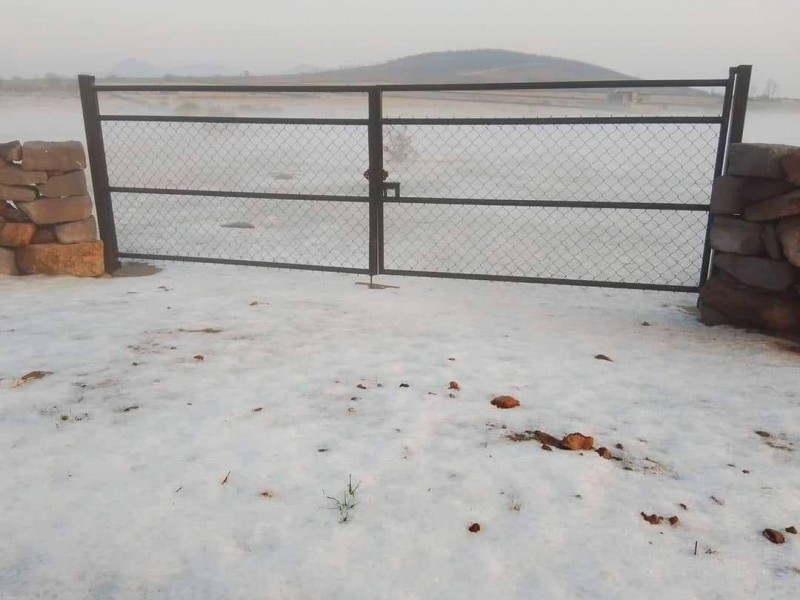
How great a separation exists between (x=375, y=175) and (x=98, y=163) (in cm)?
282

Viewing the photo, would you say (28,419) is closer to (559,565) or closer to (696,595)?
(559,565)

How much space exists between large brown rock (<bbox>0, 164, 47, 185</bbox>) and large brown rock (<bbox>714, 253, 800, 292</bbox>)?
5974 mm

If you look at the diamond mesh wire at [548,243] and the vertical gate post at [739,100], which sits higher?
the vertical gate post at [739,100]

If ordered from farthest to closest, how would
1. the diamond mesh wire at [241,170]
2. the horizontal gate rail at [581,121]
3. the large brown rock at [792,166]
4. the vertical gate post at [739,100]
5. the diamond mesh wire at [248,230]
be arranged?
the diamond mesh wire at [241,170], the diamond mesh wire at [248,230], the horizontal gate rail at [581,121], the vertical gate post at [739,100], the large brown rock at [792,166]

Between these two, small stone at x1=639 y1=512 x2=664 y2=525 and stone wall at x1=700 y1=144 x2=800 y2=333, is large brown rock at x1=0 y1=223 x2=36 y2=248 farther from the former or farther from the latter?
stone wall at x1=700 y1=144 x2=800 y2=333

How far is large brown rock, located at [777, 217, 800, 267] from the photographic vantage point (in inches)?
155

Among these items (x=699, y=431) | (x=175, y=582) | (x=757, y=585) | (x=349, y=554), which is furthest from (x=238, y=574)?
(x=699, y=431)

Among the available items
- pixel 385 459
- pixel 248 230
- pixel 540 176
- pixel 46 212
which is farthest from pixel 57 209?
pixel 540 176

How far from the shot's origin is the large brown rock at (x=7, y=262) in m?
5.60

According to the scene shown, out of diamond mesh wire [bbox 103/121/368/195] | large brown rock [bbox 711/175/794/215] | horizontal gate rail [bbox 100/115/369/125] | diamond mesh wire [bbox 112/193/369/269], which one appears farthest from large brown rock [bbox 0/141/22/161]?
diamond mesh wire [bbox 103/121/368/195]

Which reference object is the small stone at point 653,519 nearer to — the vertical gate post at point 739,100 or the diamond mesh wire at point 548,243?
the vertical gate post at point 739,100

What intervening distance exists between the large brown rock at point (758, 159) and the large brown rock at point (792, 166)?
0.03 m

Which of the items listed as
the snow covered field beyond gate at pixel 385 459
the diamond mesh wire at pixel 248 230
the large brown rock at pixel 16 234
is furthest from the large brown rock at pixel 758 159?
the large brown rock at pixel 16 234

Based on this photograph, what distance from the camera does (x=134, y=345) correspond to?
13.1ft
